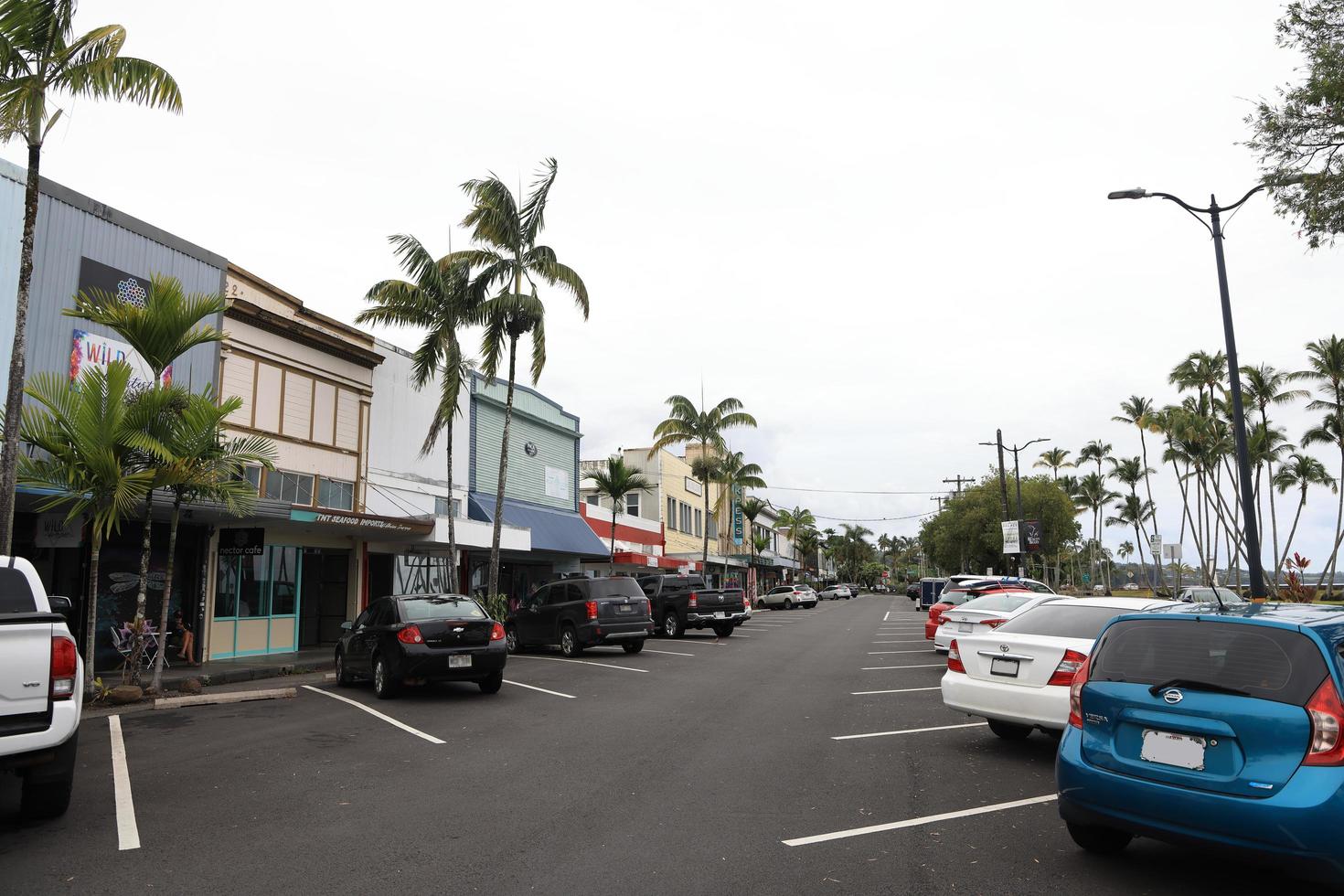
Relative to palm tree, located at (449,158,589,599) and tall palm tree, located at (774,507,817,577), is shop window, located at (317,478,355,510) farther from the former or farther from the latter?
tall palm tree, located at (774,507,817,577)

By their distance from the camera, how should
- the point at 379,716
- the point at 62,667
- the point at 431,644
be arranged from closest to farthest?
the point at 62,667 < the point at 379,716 < the point at 431,644

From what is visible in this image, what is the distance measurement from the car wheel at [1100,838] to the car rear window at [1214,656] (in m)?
0.91

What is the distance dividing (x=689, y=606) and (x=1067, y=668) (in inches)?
678

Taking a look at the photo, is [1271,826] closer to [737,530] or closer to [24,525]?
[24,525]

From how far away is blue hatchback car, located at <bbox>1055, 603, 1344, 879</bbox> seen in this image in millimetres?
4418

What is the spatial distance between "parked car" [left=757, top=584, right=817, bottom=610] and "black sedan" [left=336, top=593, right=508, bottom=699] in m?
44.5

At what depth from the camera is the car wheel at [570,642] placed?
19.0m

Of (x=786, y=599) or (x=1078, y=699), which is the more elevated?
(x=1078, y=699)

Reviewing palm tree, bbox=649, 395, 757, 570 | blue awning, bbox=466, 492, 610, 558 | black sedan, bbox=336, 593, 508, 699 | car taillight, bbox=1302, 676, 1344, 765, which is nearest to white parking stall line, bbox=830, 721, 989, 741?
black sedan, bbox=336, 593, 508, 699

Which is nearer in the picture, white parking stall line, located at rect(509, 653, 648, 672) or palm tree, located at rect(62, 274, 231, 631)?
palm tree, located at rect(62, 274, 231, 631)

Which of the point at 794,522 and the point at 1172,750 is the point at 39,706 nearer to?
the point at 1172,750

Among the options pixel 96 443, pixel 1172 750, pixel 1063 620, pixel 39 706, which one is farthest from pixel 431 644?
pixel 1172 750

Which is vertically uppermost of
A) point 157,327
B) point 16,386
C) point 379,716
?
point 157,327

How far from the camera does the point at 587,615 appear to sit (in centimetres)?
1888
